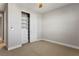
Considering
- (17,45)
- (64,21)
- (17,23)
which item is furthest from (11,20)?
(64,21)

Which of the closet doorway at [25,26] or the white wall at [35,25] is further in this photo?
the white wall at [35,25]

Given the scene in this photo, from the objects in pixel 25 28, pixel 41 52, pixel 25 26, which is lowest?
pixel 41 52

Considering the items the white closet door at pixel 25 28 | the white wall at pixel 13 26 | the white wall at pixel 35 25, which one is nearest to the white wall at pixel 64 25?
the white wall at pixel 35 25

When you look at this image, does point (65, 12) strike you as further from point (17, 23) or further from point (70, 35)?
point (17, 23)

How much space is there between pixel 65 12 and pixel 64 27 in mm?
782

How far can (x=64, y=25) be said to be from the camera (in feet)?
13.4

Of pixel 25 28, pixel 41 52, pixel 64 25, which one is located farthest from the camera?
pixel 25 28

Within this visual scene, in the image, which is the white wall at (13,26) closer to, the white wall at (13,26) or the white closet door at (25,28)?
the white wall at (13,26)

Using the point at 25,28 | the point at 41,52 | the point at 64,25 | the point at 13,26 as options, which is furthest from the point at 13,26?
the point at 64,25

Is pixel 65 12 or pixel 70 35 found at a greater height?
pixel 65 12

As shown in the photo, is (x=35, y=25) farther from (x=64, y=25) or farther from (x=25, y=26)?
(x=64, y=25)

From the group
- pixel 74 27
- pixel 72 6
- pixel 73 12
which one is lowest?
pixel 74 27

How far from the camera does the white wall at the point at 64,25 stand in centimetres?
357

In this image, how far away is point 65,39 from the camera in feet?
13.3
